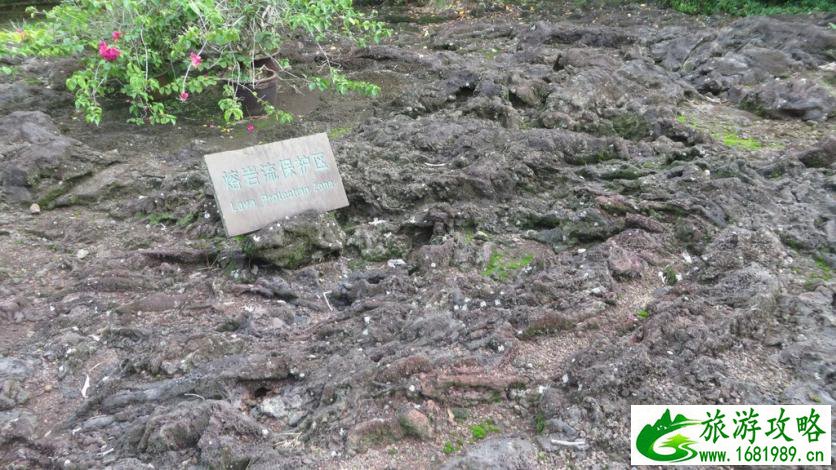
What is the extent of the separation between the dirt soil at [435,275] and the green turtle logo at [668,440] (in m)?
0.07

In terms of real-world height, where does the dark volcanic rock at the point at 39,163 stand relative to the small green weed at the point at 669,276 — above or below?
below

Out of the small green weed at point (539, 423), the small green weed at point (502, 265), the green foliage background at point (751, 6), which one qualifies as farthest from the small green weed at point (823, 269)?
the green foliage background at point (751, 6)

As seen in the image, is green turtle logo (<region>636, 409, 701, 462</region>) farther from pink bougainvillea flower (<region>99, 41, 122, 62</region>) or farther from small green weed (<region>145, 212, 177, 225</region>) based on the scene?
pink bougainvillea flower (<region>99, 41, 122, 62</region>)

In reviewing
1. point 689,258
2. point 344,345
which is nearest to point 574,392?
point 344,345

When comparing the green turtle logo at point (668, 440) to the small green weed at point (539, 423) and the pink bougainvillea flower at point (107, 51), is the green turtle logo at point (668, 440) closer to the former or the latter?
the small green weed at point (539, 423)

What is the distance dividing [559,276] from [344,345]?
1.15 meters

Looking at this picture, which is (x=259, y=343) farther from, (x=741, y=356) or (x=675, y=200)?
(x=675, y=200)

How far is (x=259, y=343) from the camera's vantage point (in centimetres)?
291

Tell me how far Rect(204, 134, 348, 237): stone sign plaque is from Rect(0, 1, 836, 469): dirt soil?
13 cm

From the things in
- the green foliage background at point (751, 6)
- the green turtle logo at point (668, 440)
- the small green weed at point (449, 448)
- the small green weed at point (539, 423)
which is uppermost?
the green foliage background at point (751, 6)

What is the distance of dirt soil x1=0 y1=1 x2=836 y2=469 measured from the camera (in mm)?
2340

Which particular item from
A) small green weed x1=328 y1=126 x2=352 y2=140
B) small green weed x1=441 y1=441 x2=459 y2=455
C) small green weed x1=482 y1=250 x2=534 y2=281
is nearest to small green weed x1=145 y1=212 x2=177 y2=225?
small green weed x1=328 y1=126 x2=352 y2=140

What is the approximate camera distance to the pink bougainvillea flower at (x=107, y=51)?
4.39 metres

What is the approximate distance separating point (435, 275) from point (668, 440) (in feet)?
5.06
